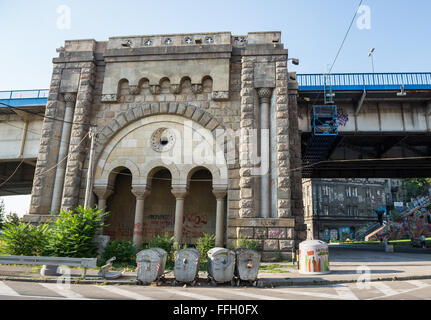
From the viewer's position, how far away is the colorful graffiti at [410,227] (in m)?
44.7

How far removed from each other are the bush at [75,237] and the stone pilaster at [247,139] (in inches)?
276

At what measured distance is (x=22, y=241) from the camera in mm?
13859

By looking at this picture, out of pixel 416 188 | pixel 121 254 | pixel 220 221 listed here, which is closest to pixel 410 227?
pixel 416 188

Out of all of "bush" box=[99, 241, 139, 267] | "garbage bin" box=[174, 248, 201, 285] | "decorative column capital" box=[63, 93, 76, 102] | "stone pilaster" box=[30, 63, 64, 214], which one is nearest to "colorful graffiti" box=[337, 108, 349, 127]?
"garbage bin" box=[174, 248, 201, 285]

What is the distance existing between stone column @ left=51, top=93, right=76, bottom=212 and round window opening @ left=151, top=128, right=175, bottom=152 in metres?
5.17

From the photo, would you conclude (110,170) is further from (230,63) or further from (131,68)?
(230,63)

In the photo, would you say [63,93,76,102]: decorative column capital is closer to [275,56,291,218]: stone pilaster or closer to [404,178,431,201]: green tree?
[275,56,291,218]: stone pilaster

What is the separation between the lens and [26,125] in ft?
71.9

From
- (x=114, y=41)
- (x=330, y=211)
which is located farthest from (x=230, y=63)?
(x=330, y=211)

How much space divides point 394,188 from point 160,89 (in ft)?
226

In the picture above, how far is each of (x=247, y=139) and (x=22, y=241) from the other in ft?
38.2

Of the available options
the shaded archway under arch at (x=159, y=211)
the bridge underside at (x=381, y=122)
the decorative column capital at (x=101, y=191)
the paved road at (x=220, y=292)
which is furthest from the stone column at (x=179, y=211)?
the bridge underside at (x=381, y=122)

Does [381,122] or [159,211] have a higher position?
[381,122]

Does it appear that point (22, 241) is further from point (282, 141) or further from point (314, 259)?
point (282, 141)
